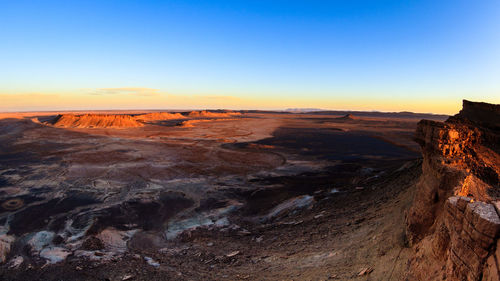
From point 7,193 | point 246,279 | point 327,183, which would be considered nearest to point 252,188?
point 327,183

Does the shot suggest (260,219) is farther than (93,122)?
No

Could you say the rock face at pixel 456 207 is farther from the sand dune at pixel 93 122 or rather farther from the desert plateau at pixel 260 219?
the sand dune at pixel 93 122

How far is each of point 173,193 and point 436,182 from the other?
15.7 meters

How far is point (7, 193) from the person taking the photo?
1772cm

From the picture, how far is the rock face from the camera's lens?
317 cm

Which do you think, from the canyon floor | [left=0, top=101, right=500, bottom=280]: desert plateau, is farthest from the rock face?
the canyon floor

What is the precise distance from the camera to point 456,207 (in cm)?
379

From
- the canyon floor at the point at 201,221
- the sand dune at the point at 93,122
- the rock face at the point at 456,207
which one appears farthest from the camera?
the sand dune at the point at 93,122

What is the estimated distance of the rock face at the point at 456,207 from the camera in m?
3.17

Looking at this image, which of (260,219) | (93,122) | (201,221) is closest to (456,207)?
(260,219)

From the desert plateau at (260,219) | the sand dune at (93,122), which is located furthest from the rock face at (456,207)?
the sand dune at (93,122)

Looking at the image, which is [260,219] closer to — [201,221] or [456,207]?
[201,221]

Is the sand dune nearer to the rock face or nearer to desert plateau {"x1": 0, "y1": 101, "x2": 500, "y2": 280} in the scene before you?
desert plateau {"x1": 0, "y1": 101, "x2": 500, "y2": 280}

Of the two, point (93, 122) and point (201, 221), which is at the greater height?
point (93, 122)
